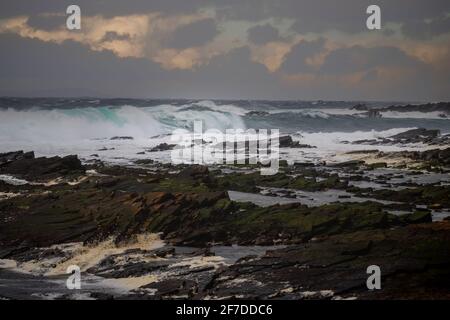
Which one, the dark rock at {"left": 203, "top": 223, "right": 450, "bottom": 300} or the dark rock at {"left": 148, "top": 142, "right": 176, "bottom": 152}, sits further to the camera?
the dark rock at {"left": 148, "top": 142, "right": 176, "bottom": 152}

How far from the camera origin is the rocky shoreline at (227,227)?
6.02 m

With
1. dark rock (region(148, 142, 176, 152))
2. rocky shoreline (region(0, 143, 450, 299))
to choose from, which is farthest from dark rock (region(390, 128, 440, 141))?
dark rock (region(148, 142, 176, 152))

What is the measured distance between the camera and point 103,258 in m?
7.23

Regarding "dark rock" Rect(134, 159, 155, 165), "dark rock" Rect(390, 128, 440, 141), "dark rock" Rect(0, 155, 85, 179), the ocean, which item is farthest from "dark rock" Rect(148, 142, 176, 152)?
"dark rock" Rect(390, 128, 440, 141)

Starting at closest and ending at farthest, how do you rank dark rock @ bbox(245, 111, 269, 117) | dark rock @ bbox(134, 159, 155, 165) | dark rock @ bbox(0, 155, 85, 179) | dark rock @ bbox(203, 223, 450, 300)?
dark rock @ bbox(203, 223, 450, 300), dark rock @ bbox(0, 155, 85, 179), dark rock @ bbox(134, 159, 155, 165), dark rock @ bbox(245, 111, 269, 117)

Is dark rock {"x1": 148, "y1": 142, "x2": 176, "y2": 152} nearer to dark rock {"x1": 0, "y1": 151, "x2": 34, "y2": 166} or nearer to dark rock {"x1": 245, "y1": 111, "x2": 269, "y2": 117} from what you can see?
dark rock {"x1": 0, "y1": 151, "x2": 34, "y2": 166}

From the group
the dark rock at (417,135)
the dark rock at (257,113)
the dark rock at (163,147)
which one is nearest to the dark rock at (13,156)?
the dark rock at (163,147)

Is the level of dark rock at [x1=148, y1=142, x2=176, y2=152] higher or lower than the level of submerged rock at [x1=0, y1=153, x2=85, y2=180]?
higher

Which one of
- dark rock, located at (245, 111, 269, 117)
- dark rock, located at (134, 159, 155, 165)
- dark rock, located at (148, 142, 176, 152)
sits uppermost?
dark rock, located at (245, 111, 269, 117)

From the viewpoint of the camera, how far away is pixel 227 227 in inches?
329

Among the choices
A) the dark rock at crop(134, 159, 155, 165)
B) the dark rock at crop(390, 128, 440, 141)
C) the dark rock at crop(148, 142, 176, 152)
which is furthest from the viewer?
the dark rock at crop(390, 128, 440, 141)

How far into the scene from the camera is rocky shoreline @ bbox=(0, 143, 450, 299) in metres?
6.02
